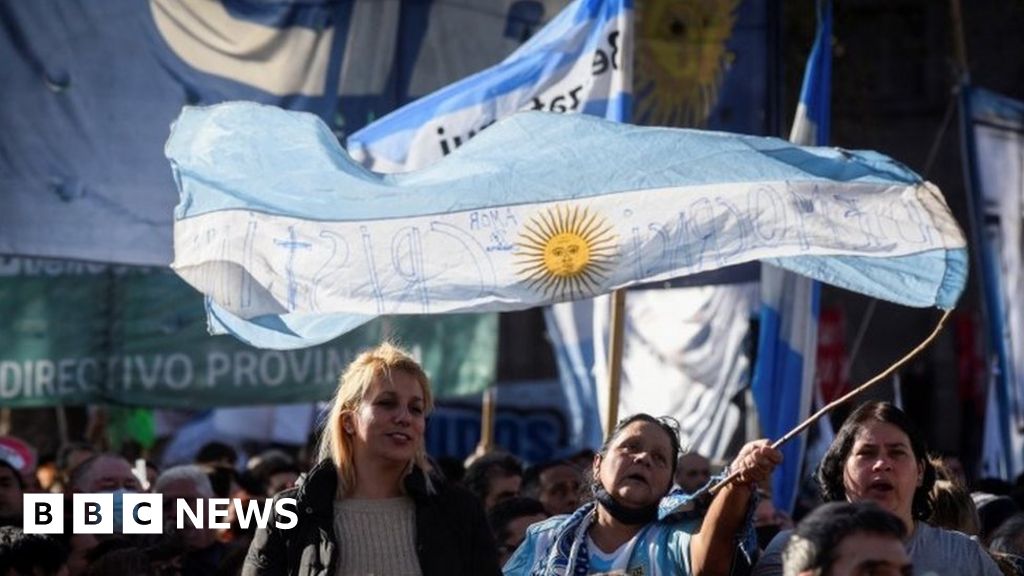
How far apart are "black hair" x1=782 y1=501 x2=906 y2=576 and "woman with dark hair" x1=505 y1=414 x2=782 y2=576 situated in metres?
1.18

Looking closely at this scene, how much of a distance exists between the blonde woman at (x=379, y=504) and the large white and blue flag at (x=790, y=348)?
5.09m

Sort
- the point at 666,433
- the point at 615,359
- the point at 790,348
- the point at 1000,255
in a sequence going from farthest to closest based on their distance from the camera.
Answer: the point at 1000,255 → the point at 790,348 → the point at 615,359 → the point at 666,433

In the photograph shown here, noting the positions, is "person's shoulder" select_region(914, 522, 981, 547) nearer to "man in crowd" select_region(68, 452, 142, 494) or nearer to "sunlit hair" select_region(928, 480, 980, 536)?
"sunlit hair" select_region(928, 480, 980, 536)

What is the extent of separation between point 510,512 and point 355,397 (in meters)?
2.43

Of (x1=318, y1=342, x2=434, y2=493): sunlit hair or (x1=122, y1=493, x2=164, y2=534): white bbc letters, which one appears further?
(x1=122, y1=493, x2=164, y2=534): white bbc letters

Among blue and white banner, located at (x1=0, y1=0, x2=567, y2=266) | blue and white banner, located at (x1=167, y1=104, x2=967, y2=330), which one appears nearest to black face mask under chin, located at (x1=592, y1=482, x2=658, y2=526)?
blue and white banner, located at (x1=167, y1=104, x2=967, y2=330)

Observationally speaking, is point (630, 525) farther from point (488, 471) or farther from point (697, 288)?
point (697, 288)

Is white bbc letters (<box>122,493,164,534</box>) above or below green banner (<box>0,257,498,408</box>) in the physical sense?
below

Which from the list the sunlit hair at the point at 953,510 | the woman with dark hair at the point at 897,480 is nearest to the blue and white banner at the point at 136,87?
the sunlit hair at the point at 953,510

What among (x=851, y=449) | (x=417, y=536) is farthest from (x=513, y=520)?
(x=417, y=536)

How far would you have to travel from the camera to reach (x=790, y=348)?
11.3 metres

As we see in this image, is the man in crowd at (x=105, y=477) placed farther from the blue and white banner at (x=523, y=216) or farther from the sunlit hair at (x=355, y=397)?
the sunlit hair at (x=355, y=397)

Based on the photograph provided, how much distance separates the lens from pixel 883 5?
95.8 feet

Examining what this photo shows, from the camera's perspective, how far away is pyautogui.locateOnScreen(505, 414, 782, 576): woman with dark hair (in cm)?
607
